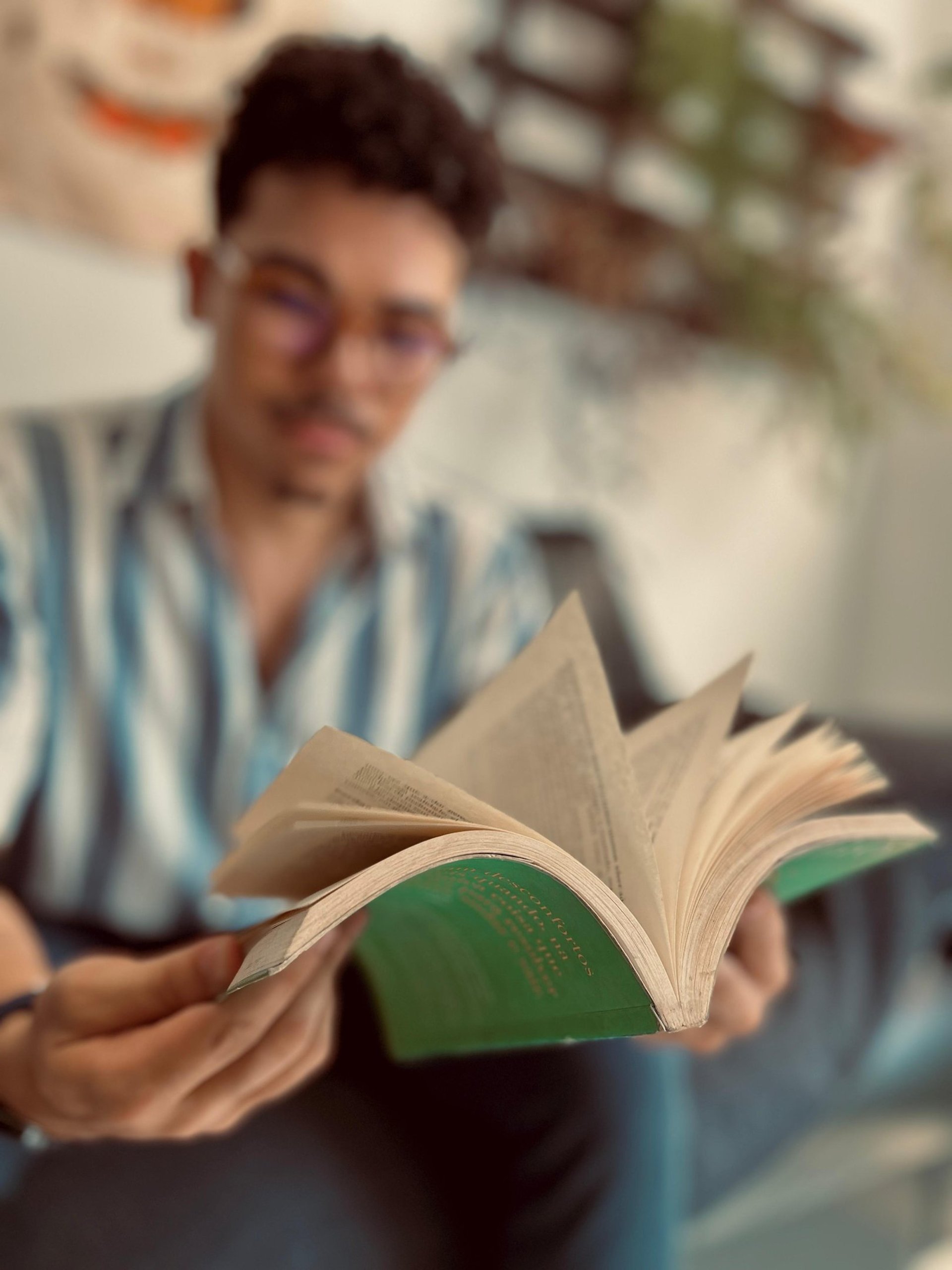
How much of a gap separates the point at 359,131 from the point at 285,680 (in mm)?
521

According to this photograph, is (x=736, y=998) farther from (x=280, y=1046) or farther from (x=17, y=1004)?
(x=17, y=1004)

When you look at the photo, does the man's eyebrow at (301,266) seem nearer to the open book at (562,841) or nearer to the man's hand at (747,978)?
the open book at (562,841)

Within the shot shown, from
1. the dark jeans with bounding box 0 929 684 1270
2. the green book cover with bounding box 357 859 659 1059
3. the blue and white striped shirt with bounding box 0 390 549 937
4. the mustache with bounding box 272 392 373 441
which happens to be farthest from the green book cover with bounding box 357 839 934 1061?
the mustache with bounding box 272 392 373 441

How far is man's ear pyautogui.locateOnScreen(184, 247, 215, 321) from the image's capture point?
1036 millimetres

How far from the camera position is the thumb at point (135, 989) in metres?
0.50

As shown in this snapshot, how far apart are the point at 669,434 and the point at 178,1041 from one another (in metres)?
1.82

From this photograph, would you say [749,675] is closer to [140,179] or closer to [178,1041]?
[178,1041]

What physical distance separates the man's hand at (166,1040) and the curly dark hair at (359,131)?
28.0 inches

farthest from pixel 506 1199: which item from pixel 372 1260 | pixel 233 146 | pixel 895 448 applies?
pixel 895 448

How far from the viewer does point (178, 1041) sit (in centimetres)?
49

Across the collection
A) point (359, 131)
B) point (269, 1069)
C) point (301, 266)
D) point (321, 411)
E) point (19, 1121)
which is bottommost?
point (19, 1121)

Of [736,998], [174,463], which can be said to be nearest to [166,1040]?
[736,998]

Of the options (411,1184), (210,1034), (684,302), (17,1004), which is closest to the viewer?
(210,1034)

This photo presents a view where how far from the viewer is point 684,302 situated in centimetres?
198
